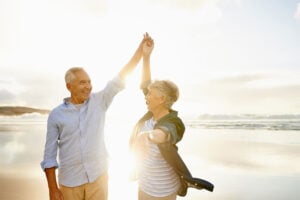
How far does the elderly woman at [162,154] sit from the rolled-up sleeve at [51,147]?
31.1 inches

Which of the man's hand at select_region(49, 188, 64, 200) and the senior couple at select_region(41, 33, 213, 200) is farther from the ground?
the senior couple at select_region(41, 33, 213, 200)

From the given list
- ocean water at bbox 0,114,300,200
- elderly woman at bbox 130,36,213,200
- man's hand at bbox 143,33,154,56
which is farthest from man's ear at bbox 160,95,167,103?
ocean water at bbox 0,114,300,200

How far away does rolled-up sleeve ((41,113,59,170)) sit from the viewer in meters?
3.84

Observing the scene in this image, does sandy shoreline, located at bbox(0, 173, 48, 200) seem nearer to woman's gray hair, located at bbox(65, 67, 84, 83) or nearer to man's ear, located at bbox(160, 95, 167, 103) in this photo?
woman's gray hair, located at bbox(65, 67, 84, 83)

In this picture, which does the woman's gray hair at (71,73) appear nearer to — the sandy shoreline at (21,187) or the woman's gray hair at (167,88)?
the woman's gray hair at (167,88)

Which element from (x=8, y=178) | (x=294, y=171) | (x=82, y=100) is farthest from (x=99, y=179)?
(x=294, y=171)

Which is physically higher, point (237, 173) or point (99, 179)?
point (99, 179)

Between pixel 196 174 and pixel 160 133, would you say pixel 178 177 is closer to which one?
pixel 160 133

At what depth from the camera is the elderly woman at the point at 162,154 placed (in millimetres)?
3393

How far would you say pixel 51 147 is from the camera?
3.88m

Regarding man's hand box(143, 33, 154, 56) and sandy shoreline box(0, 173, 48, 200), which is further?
sandy shoreline box(0, 173, 48, 200)

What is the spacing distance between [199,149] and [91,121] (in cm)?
1146

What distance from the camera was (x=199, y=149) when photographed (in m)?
15.0

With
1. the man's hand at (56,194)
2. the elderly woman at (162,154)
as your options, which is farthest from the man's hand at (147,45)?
the man's hand at (56,194)
